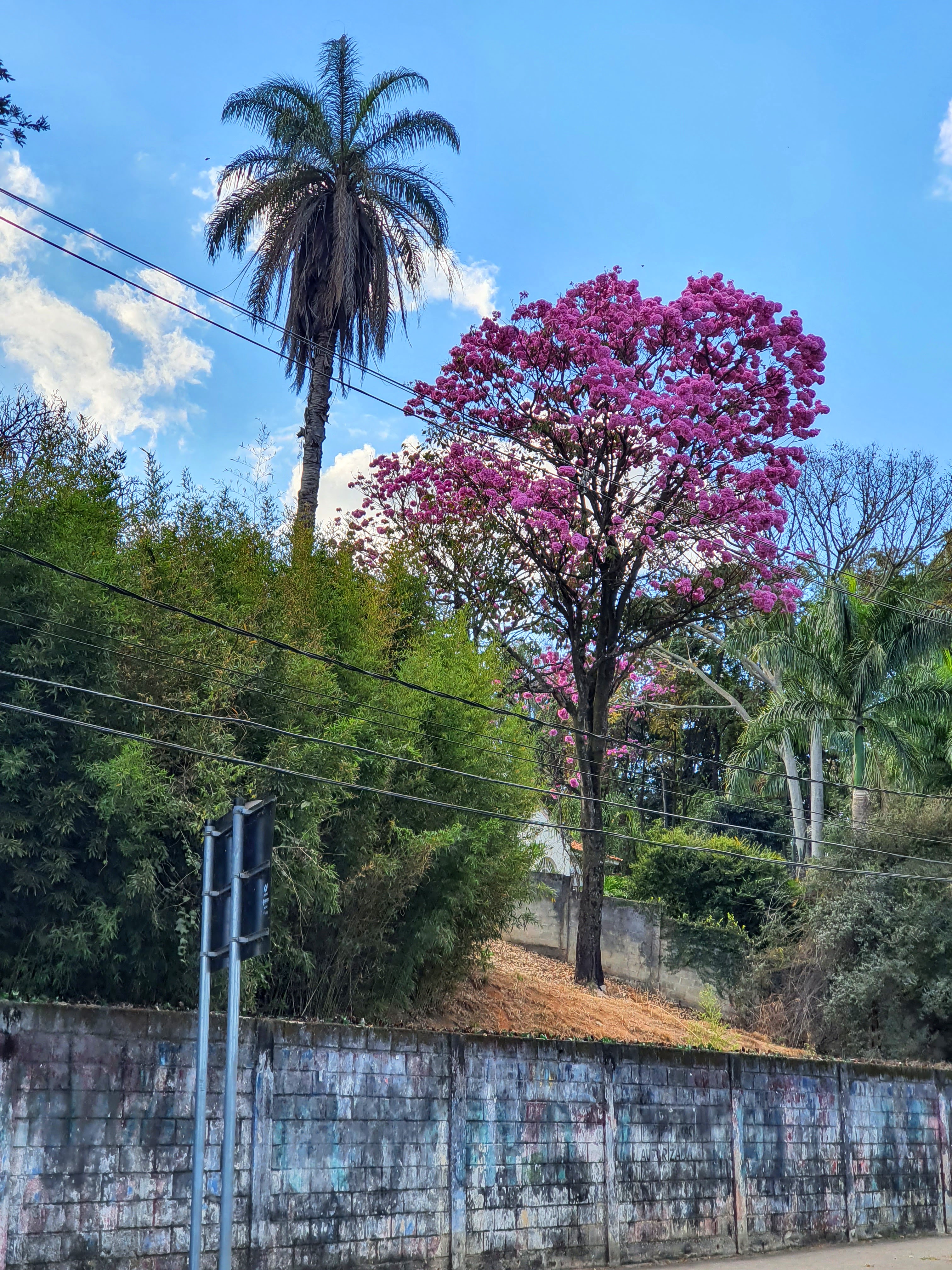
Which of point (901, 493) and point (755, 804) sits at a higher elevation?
point (901, 493)

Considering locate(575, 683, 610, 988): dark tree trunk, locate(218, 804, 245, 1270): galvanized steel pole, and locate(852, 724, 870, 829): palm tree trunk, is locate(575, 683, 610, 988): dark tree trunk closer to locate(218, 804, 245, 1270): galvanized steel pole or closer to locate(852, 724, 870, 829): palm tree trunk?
locate(852, 724, 870, 829): palm tree trunk

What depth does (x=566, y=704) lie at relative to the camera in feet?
74.4

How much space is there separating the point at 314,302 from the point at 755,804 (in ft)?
95.9

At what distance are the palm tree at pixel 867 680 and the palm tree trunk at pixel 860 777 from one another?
2 cm

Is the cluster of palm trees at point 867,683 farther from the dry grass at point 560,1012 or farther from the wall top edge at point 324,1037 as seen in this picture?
the wall top edge at point 324,1037

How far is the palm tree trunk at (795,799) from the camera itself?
33.0m

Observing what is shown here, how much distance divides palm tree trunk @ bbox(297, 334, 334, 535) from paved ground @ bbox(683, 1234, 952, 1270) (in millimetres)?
12011

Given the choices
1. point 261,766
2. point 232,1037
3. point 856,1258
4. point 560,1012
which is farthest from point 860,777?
point 232,1037

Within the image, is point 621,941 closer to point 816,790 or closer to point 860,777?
point 860,777

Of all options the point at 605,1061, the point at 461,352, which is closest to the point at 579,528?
the point at 461,352

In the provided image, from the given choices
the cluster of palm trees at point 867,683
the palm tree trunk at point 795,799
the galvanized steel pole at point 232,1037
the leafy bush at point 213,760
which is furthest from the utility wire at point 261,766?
the palm tree trunk at point 795,799

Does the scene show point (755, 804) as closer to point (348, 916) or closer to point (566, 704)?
point (566, 704)

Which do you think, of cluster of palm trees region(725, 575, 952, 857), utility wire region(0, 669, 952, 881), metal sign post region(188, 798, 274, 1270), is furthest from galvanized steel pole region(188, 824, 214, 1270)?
cluster of palm trees region(725, 575, 952, 857)

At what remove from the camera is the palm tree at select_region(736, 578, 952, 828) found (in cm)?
2422
